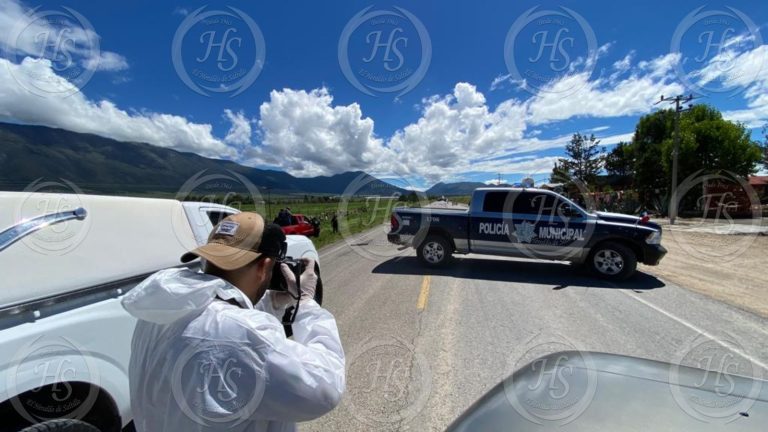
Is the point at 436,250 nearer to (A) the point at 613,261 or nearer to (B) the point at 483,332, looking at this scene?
(A) the point at 613,261

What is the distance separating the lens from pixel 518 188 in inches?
367

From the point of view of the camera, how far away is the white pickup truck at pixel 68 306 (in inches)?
72.9

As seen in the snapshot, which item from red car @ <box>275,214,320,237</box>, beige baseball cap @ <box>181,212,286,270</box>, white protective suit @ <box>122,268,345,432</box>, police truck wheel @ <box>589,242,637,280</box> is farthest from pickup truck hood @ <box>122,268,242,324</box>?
red car @ <box>275,214,320,237</box>

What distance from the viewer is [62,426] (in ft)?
6.17

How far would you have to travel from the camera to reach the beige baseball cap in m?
1.38

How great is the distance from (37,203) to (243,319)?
275 centimetres

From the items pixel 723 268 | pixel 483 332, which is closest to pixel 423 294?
pixel 483 332

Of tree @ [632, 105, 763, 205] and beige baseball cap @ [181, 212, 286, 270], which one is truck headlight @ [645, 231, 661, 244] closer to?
beige baseball cap @ [181, 212, 286, 270]

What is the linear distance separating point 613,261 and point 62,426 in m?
9.57

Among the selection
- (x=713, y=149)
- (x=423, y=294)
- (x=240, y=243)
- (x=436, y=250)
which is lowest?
(x=423, y=294)

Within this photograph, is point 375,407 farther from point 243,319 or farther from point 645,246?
point 645,246

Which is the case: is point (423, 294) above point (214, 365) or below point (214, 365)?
below

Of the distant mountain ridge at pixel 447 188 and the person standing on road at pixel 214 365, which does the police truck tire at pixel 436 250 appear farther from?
the person standing on road at pixel 214 365

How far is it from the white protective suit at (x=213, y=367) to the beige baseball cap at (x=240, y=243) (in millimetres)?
155
